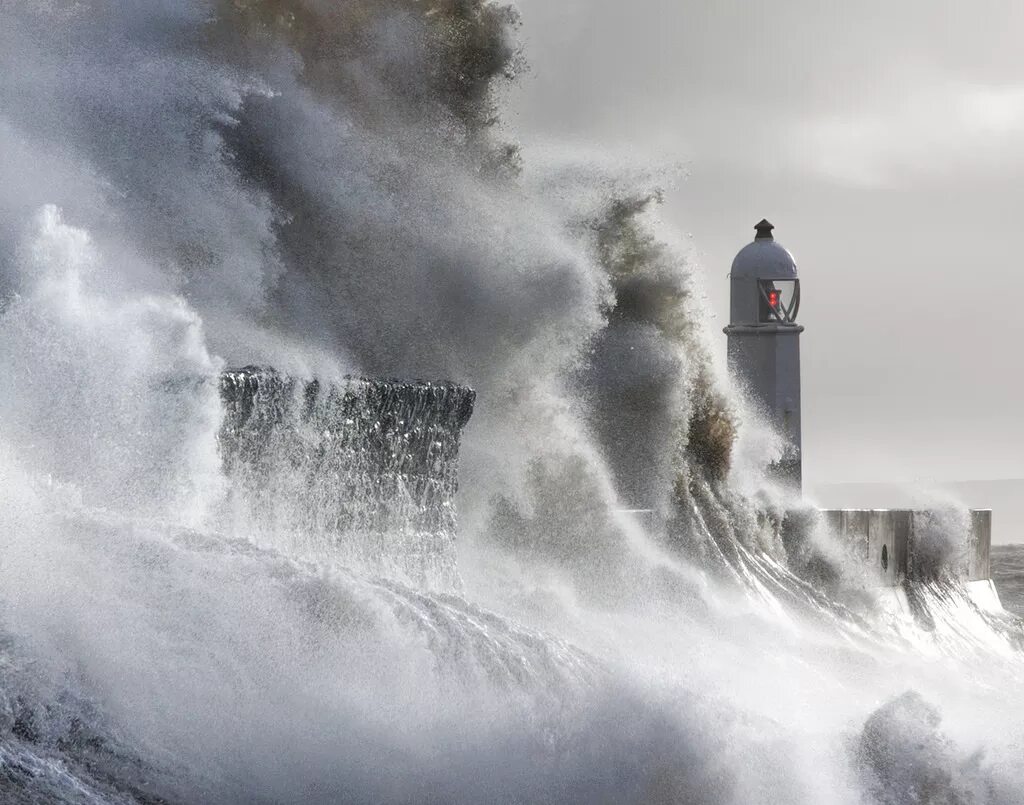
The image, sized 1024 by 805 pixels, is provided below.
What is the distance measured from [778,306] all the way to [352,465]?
11173 millimetres

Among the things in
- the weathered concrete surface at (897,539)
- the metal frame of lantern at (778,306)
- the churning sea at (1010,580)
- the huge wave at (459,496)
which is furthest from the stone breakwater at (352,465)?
the churning sea at (1010,580)

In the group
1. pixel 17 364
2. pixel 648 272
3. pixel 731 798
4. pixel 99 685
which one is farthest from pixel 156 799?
pixel 648 272

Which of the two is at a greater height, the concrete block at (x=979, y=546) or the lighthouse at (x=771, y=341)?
the lighthouse at (x=771, y=341)

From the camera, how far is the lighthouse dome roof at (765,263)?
20.0 meters

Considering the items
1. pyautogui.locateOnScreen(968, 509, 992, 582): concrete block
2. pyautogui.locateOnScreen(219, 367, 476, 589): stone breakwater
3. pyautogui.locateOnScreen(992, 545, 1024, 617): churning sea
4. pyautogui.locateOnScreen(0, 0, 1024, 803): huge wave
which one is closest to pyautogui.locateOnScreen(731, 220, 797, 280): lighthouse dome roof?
pyautogui.locateOnScreen(0, 0, 1024, 803): huge wave

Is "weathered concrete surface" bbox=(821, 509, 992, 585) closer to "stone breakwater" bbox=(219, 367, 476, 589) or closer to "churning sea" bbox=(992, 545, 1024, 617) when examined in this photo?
"churning sea" bbox=(992, 545, 1024, 617)

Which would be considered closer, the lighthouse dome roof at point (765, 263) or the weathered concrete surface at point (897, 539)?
the weathered concrete surface at point (897, 539)

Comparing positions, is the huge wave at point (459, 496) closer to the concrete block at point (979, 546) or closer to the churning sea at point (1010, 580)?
the concrete block at point (979, 546)

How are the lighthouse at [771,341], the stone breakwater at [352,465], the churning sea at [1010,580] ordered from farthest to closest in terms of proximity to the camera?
the churning sea at [1010,580] → the lighthouse at [771,341] → the stone breakwater at [352,465]

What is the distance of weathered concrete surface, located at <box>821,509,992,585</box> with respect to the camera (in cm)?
1788

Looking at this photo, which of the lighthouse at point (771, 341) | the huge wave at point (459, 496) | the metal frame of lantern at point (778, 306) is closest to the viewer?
the huge wave at point (459, 496)

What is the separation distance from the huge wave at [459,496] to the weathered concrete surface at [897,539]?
0.33 meters

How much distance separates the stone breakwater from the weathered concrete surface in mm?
8062

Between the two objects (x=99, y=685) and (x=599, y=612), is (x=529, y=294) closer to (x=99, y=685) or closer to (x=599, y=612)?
(x=599, y=612)
